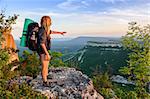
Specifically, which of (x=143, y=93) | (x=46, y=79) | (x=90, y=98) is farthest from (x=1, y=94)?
(x=143, y=93)

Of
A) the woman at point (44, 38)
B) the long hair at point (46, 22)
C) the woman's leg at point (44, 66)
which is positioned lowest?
the woman's leg at point (44, 66)

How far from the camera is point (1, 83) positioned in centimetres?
1088

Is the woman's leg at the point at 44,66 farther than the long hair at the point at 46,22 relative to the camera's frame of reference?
Yes

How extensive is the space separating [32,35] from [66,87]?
6.86 ft

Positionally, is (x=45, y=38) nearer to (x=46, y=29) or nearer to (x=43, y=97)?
(x=46, y=29)

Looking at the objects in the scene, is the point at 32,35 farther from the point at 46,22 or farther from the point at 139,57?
the point at 139,57

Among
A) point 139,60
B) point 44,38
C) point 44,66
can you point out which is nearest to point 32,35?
point 44,38

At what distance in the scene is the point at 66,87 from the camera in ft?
37.8

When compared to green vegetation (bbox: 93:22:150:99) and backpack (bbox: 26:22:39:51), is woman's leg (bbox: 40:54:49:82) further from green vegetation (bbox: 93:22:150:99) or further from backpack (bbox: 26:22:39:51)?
green vegetation (bbox: 93:22:150:99)

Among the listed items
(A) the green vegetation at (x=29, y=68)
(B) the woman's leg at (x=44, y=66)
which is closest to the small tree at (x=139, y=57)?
(A) the green vegetation at (x=29, y=68)

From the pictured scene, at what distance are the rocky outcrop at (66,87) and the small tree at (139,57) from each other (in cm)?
992

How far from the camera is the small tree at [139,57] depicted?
2191 cm

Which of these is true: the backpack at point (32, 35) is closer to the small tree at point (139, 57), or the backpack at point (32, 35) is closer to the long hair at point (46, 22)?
the long hair at point (46, 22)

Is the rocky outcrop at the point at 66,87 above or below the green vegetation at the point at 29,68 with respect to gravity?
above
